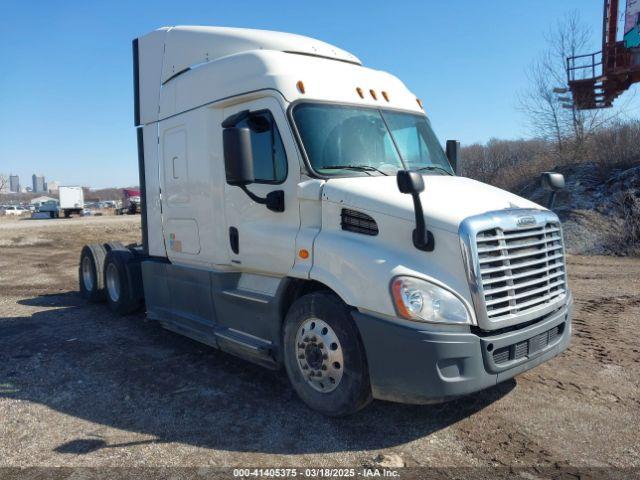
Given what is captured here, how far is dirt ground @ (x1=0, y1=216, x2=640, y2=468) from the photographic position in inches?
147

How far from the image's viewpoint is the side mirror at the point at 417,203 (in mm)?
3570

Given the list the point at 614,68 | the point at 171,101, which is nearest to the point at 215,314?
the point at 171,101

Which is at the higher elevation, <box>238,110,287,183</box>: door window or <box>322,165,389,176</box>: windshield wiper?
<box>238,110,287,183</box>: door window

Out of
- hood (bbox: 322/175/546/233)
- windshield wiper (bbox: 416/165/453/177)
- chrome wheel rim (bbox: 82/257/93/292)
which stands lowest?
chrome wheel rim (bbox: 82/257/93/292)

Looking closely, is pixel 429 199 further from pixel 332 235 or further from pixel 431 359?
pixel 431 359

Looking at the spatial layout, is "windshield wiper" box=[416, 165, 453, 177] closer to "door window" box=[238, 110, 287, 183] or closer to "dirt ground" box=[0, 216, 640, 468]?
"door window" box=[238, 110, 287, 183]

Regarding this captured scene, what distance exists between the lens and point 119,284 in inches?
314

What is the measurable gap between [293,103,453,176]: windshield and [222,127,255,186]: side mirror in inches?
19.8

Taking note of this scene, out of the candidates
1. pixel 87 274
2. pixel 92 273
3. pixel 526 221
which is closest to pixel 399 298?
pixel 526 221

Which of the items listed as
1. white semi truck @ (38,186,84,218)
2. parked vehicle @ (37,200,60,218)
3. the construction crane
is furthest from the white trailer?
the construction crane

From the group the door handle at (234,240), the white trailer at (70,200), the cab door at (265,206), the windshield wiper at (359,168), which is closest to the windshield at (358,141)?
the windshield wiper at (359,168)

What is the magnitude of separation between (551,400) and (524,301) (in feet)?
3.88

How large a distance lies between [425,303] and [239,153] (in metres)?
1.99

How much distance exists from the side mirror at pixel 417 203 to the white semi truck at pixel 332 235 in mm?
12
